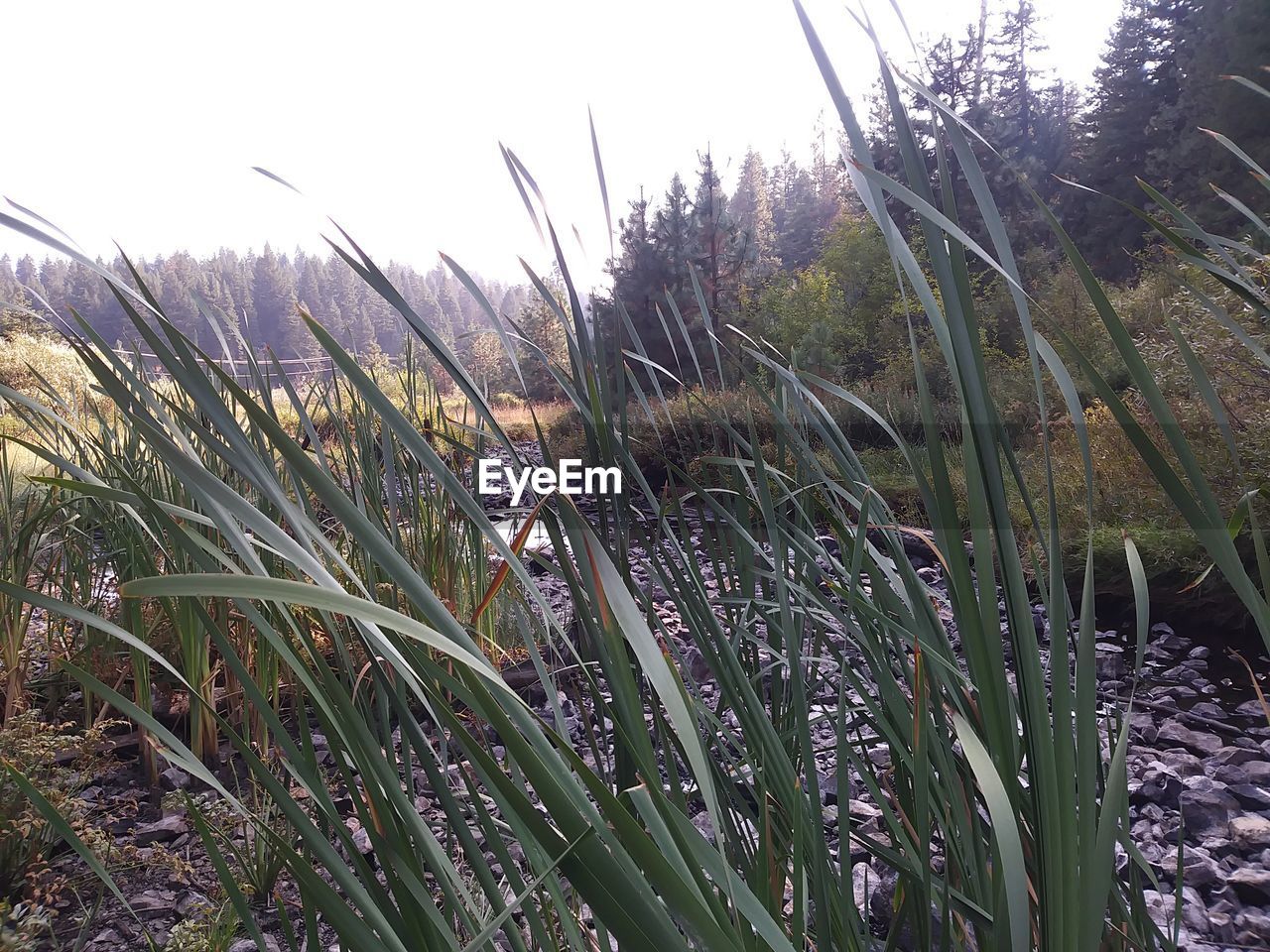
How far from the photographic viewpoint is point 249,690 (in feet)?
1.18

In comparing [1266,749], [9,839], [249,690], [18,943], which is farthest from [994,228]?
[1266,749]

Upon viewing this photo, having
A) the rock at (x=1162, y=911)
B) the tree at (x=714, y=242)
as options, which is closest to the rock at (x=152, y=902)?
the rock at (x=1162, y=911)

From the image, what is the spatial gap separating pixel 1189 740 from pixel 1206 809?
0.39m

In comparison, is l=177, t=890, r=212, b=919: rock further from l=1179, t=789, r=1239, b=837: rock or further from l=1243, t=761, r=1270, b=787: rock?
l=1243, t=761, r=1270, b=787: rock

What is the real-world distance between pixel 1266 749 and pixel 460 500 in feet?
7.11

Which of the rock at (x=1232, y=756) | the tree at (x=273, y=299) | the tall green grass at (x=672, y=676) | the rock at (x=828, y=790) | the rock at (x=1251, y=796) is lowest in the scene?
the rock at (x=1232, y=756)

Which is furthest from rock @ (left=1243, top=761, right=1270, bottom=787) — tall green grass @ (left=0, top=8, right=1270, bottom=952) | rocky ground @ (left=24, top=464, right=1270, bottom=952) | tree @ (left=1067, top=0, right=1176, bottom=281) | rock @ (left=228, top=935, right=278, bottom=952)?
tree @ (left=1067, top=0, right=1176, bottom=281)

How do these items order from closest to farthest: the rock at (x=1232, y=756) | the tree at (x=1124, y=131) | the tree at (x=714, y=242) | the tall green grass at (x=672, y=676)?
the tall green grass at (x=672, y=676)
the rock at (x=1232, y=756)
the tree at (x=1124, y=131)
the tree at (x=714, y=242)

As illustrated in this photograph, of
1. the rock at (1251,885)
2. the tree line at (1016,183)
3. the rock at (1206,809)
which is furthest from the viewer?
the tree line at (1016,183)

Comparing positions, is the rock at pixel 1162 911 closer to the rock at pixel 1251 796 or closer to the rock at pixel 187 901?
the rock at pixel 1251 796

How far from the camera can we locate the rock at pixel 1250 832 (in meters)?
1.30

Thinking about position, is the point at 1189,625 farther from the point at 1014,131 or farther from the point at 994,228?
the point at 1014,131

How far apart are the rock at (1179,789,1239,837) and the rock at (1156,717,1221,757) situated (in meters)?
0.26

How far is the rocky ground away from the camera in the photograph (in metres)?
1.07
